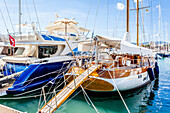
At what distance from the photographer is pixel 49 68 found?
1073 cm

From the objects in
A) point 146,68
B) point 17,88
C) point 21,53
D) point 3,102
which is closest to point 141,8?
point 146,68

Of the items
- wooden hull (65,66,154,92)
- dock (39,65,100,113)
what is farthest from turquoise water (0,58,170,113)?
dock (39,65,100,113)

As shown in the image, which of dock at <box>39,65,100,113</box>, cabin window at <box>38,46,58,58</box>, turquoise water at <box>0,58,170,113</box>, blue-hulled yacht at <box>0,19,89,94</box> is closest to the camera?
dock at <box>39,65,100,113</box>

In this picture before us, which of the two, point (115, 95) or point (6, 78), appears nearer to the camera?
point (115, 95)

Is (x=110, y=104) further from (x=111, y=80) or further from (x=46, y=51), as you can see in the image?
(x=46, y=51)

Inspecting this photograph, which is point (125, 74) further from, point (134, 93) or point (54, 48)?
point (54, 48)

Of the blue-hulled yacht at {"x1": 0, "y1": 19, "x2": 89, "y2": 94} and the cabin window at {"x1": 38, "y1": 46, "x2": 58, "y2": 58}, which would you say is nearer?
the blue-hulled yacht at {"x1": 0, "y1": 19, "x2": 89, "y2": 94}

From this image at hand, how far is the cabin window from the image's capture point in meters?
12.7

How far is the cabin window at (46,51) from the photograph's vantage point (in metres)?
12.7

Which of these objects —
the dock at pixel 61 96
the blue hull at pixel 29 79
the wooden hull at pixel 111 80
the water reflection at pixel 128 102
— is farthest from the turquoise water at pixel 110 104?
the dock at pixel 61 96

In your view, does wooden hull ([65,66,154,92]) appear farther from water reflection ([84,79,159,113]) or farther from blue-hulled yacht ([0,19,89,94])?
blue-hulled yacht ([0,19,89,94])

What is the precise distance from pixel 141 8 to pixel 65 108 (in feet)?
48.4

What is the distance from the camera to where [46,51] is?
1310 centimetres

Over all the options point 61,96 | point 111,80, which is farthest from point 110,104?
point 61,96
